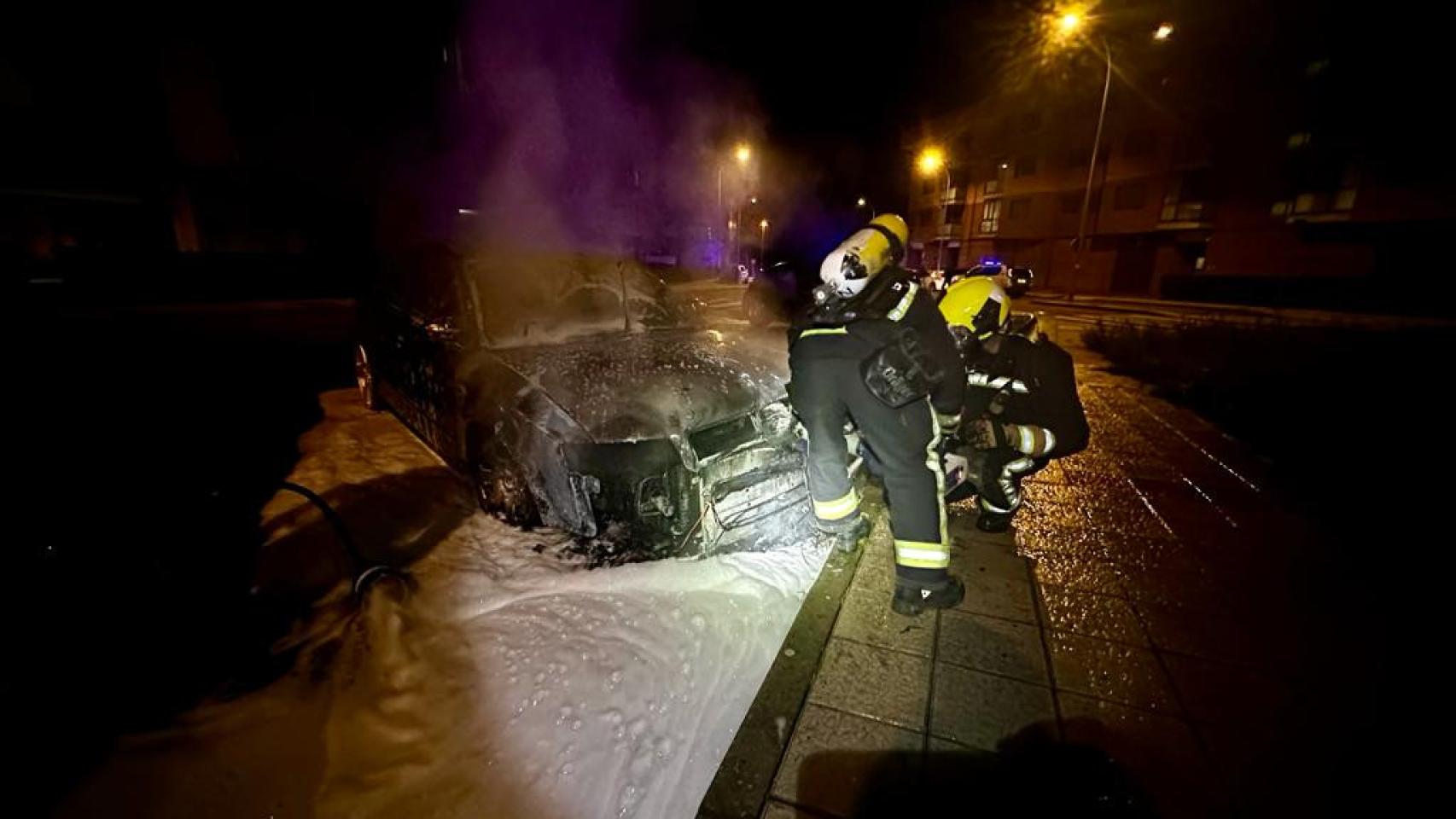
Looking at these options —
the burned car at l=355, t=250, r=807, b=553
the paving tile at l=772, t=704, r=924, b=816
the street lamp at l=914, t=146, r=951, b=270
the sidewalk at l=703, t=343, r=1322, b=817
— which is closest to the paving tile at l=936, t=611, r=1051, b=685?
the sidewalk at l=703, t=343, r=1322, b=817

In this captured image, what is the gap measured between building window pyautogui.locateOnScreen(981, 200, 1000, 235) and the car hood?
122 feet

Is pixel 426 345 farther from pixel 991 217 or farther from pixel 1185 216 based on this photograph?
pixel 991 217

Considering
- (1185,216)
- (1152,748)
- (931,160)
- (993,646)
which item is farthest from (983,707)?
(931,160)

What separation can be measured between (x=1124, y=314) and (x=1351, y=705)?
16579 millimetres

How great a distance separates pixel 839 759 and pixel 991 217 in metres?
40.3

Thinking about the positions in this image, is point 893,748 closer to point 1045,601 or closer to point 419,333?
point 1045,601

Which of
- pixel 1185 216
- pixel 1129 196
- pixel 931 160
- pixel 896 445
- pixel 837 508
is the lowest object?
pixel 837 508

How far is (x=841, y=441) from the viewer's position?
2.66 m

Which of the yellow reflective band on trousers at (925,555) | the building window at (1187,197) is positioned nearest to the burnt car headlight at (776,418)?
the yellow reflective band on trousers at (925,555)

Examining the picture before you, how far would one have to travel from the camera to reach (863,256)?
248cm

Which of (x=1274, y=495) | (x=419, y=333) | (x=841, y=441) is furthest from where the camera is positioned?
(x=419, y=333)

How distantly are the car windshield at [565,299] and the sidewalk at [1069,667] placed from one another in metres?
2.35

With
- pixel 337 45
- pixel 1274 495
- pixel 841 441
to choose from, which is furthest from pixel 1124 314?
pixel 337 45

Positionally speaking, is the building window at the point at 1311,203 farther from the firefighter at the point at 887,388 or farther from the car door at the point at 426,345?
the car door at the point at 426,345
